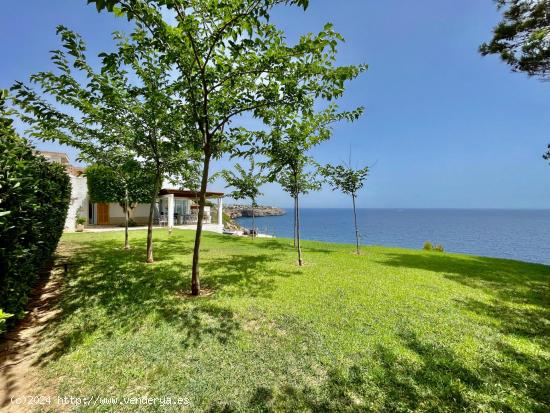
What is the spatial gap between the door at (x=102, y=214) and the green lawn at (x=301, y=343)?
20842 millimetres

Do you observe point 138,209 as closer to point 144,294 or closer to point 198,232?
point 144,294

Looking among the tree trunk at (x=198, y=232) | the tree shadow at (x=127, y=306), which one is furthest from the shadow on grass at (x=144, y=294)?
the tree trunk at (x=198, y=232)

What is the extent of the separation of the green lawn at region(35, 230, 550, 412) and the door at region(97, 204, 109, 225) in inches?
821

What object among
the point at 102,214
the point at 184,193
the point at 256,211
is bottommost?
the point at 102,214

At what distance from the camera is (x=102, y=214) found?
26062mm

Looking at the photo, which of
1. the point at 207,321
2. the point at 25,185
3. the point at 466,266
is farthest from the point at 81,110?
the point at 466,266

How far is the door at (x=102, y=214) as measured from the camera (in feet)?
84.9

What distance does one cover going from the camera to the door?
25.9 meters

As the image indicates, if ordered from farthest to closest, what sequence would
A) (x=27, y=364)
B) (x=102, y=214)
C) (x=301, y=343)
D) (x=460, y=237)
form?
(x=460, y=237) < (x=102, y=214) < (x=301, y=343) < (x=27, y=364)

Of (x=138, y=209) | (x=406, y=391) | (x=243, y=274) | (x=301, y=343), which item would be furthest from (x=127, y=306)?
(x=138, y=209)

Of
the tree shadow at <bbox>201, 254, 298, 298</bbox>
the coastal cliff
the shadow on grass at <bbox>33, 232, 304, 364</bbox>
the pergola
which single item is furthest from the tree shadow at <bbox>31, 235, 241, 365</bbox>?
the coastal cliff

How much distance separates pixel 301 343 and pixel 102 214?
2837 cm

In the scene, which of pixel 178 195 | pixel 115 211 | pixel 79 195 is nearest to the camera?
pixel 79 195

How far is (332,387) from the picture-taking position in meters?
3.46
